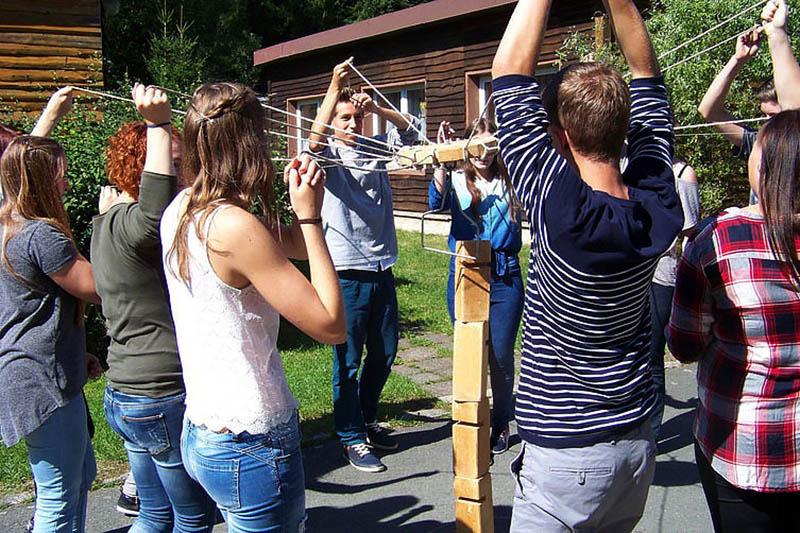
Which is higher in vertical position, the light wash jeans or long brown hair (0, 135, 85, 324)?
long brown hair (0, 135, 85, 324)

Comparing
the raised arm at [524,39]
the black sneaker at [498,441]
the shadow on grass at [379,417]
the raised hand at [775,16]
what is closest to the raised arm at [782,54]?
the raised hand at [775,16]

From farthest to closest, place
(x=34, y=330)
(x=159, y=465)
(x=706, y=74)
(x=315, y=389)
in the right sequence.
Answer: (x=706, y=74)
(x=315, y=389)
(x=34, y=330)
(x=159, y=465)

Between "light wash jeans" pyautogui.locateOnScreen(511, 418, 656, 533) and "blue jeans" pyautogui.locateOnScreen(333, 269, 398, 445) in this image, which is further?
"blue jeans" pyautogui.locateOnScreen(333, 269, 398, 445)

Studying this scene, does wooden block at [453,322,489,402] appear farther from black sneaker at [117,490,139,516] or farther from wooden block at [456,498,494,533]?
black sneaker at [117,490,139,516]

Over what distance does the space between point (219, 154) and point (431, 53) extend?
11886mm

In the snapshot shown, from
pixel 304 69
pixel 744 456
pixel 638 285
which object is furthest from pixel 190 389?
pixel 304 69

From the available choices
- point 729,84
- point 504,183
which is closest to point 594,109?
point 729,84

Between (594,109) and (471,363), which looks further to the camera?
(471,363)

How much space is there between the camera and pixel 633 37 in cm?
195

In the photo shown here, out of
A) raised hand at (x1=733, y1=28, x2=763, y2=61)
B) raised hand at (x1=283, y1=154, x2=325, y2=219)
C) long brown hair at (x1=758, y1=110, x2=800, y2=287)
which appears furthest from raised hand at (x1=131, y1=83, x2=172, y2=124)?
raised hand at (x1=733, y1=28, x2=763, y2=61)

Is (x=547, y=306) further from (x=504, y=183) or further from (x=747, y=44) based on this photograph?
(x=504, y=183)

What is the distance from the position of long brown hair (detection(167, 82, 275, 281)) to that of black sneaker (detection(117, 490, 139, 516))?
2.15 metres

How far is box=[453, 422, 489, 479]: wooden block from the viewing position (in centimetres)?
250

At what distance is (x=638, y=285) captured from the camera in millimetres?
1812
